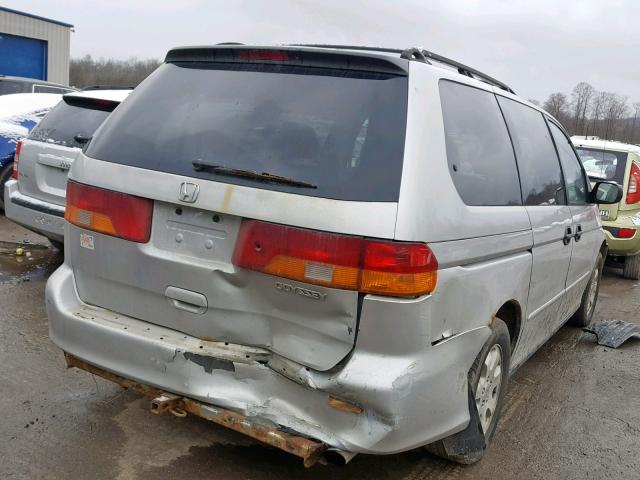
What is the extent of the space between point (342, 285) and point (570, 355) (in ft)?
11.9

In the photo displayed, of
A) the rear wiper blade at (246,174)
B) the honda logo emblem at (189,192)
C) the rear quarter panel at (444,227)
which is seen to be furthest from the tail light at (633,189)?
the honda logo emblem at (189,192)

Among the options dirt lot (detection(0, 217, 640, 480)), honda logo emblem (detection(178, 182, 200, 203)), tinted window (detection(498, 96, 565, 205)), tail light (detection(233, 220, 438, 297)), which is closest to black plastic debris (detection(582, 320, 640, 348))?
dirt lot (detection(0, 217, 640, 480))

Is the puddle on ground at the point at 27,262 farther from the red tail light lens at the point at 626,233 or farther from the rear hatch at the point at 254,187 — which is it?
the red tail light lens at the point at 626,233

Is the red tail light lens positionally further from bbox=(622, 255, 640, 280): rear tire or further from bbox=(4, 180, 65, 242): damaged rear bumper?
bbox=(4, 180, 65, 242): damaged rear bumper

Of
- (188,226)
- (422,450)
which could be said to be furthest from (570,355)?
(188,226)

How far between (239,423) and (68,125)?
4.29 metres

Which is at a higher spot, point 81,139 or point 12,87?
point 12,87

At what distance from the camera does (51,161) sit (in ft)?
18.2

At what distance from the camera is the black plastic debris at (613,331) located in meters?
5.54

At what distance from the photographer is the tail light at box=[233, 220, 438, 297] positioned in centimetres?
226

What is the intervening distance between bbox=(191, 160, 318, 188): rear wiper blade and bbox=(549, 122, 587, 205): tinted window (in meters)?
2.58

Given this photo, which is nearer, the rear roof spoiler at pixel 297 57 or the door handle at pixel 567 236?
the rear roof spoiler at pixel 297 57

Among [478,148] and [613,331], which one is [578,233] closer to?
[478,148]

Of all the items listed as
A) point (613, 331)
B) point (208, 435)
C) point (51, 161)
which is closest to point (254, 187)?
point (208, 435)
